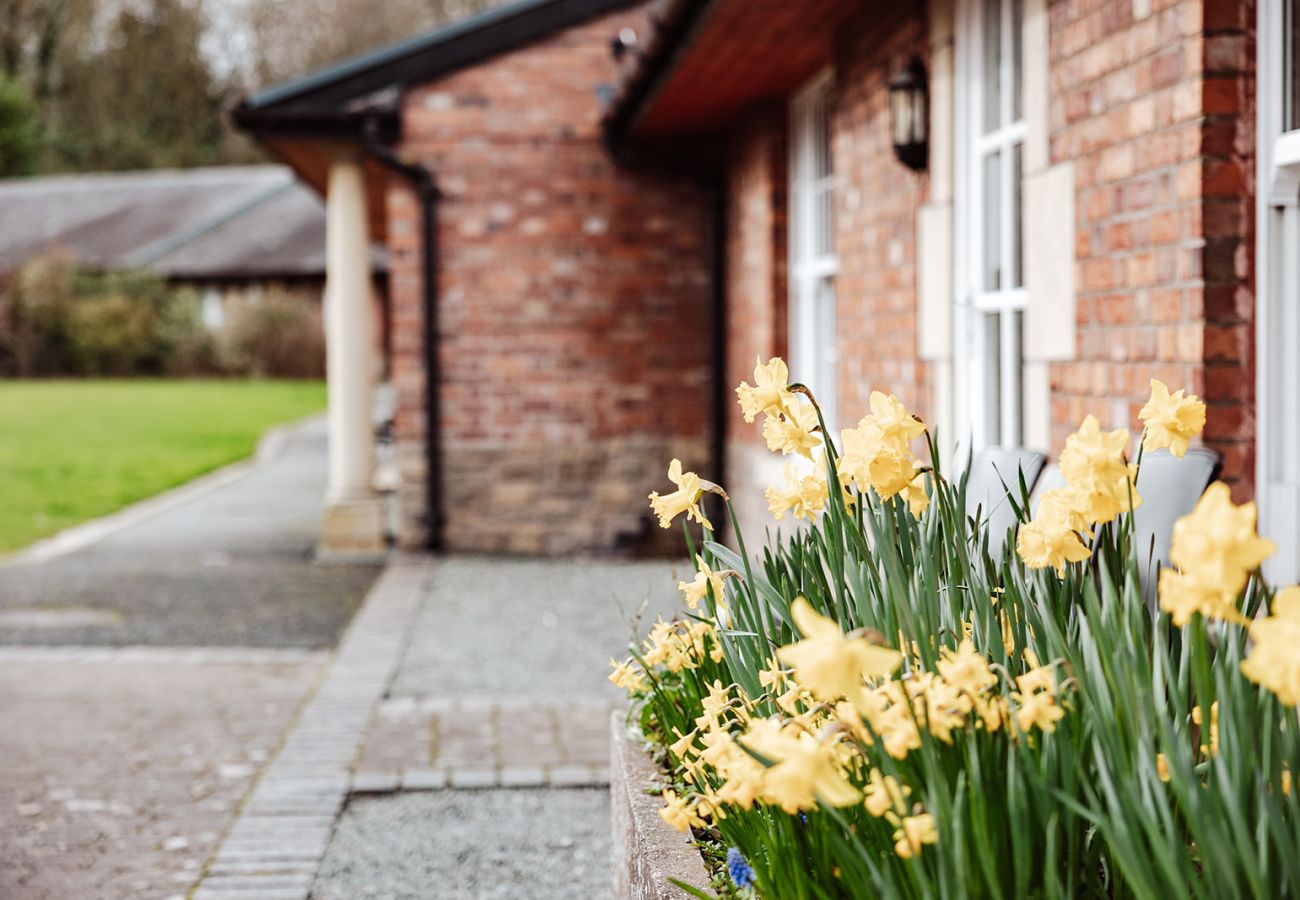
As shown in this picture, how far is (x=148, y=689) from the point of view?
20.3 feet

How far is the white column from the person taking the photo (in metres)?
10.2

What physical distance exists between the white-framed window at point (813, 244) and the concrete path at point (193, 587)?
2.85m

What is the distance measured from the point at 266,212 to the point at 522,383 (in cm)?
2786

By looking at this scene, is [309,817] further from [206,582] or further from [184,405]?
[184,405]

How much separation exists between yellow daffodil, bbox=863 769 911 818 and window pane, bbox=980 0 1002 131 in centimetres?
364

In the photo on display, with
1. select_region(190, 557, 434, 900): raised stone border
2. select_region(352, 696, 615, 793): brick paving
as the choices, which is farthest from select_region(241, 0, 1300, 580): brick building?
select_region(190, 557, 434, 900): raised stone border

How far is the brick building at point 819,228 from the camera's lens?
343cm

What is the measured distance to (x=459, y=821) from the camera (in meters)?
4.42

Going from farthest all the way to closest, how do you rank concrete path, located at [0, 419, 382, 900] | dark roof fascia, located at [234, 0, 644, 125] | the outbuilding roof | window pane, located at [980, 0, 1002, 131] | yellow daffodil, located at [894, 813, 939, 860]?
1. the outbuilding roof
2. dark roof fascia, located at [234, 0, 644, 125]
3. window pane, located at [980, 0, 1002, 131]
4. concrete path, located at [0, 419, 382, 900]
5. yellow daffodil, located at [894, 813, 939, 860]

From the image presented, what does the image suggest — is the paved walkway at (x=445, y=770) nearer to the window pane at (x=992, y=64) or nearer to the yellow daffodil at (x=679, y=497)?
the yellow daffodil at (x=679, y=497)

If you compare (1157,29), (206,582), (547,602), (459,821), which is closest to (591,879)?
(459,821)

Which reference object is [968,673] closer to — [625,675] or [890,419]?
[890,419]

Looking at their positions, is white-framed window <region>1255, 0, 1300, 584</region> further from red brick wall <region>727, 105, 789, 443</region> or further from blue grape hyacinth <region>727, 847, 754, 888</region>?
red brick wall <region>727, 105, 789, 443</region>

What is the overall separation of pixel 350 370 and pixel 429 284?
1.08m
